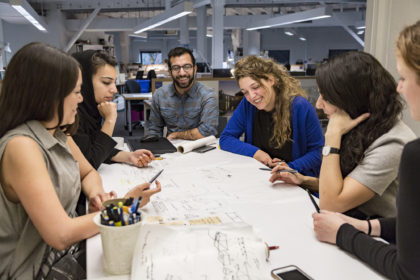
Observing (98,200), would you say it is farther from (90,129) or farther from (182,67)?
(182,67)

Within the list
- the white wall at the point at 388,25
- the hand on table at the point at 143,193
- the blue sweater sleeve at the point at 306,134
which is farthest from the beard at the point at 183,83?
the hand on table at the point at 143,193

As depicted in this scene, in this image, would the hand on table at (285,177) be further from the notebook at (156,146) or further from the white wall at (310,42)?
the white wall at (310,42)

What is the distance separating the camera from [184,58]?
122 inches

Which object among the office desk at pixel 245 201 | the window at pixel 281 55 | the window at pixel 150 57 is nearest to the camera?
the office desk at pixel 245 201

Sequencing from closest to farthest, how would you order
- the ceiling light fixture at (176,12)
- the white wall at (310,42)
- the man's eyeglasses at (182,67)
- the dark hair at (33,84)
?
1. the dark hair at (33,84)
2. the man's eyeglasses at (182,67)
3. the ceiling light fixture at (176,12)
4. the white wall at (310,42)

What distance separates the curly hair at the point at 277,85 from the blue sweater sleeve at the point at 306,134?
4 cm

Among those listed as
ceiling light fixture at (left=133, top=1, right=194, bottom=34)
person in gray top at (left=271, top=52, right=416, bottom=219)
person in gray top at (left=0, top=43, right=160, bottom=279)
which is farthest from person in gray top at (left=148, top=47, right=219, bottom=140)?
ceiling light fixture at (left=133, top=1, right=194, bottom=34)

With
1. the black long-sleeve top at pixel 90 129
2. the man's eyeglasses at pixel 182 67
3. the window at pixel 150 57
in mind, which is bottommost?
the black long-sleeve top at pixel 90 129

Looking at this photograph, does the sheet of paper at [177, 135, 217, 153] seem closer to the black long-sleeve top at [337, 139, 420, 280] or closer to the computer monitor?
the black long-sleeve top at [337, 139, 420, 280]

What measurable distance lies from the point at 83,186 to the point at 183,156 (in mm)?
766

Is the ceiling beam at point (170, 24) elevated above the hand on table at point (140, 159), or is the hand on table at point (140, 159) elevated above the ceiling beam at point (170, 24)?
the ceiling beam at point (170, 24)

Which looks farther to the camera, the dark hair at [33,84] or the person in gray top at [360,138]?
the person in gray top at [360,138]

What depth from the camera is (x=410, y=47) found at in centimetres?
87

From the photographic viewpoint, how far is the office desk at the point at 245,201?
101 cm
